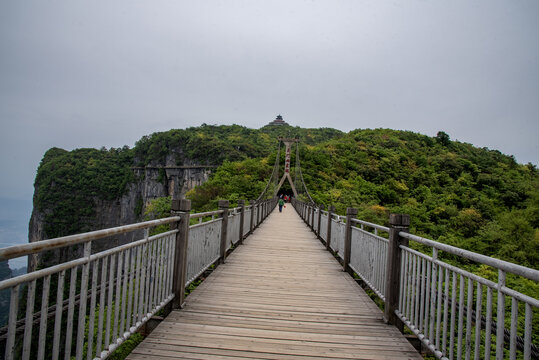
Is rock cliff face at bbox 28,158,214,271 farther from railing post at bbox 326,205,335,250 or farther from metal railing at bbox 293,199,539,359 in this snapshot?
metal railing at bbox 293,199,539,359

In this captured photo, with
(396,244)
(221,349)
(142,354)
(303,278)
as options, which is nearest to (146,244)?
(142,354)

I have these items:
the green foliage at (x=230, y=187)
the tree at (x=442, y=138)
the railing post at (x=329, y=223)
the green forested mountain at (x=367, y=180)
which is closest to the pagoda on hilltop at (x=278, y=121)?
the green forested mountain at (x=367, y=180)

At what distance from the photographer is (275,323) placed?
329 cm

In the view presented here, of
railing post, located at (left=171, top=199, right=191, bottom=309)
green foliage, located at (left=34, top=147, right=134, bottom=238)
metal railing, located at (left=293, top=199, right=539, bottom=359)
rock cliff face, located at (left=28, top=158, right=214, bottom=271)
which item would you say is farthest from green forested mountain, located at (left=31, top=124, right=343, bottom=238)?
metal railing, located at (left=293, top=199, right=539, bottom=359)

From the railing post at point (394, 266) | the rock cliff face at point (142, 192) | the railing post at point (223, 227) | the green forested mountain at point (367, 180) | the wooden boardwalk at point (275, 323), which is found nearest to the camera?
the wooden boardwalk at point (275, 323)

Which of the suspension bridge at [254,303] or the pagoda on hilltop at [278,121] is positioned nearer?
the suspension bridge at [254,303]

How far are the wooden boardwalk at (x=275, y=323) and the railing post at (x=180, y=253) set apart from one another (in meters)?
0.18

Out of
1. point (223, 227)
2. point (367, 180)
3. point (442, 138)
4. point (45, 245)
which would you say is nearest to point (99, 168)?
point (367, 180)

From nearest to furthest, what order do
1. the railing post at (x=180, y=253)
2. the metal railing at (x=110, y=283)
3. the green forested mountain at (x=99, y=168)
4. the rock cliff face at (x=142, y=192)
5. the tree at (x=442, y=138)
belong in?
the metal railing at (x=110, y=283)
the railing post at (x=180, y=253)
the green forested mountain at (x=99, y=168)
the rock cliff face at (x=142, y=192)
the tree at (x=442, y=138)

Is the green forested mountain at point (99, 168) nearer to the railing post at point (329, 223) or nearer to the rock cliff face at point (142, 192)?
the rock cliff face at point (142, 192)

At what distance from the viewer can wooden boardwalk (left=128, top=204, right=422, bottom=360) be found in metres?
2.68

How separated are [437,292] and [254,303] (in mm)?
2031

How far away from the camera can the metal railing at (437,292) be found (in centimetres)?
173

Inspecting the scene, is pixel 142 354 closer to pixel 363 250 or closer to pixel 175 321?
pixel 175 321
